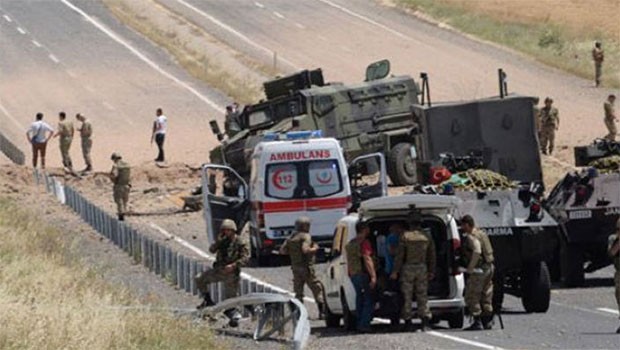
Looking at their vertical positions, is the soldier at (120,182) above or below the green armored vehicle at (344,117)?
below

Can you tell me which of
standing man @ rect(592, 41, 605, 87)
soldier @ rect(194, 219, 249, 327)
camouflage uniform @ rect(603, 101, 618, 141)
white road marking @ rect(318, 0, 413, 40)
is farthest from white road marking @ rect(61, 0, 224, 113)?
soldier @ rect(194, 219, 249, 327)

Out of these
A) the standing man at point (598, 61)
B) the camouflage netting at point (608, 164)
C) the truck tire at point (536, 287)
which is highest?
the standing man at point (598, 61)

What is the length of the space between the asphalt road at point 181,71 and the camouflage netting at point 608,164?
449 inches

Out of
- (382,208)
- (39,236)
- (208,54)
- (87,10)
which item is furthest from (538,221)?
(87,10)

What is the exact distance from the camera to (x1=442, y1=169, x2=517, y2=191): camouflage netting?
87.1 ft

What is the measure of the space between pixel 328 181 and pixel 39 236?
205 inches

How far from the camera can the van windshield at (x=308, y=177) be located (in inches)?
1220

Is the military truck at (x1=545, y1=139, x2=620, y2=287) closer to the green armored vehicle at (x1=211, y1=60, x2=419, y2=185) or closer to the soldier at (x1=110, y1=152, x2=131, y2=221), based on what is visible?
the green armored vehicle at (x1=211, y1=60, x2=419, y2=185)

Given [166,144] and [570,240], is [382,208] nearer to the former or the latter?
[570,240]

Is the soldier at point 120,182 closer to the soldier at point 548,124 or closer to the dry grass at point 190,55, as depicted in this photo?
the soldier at point 548,124

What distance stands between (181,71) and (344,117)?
2619cm

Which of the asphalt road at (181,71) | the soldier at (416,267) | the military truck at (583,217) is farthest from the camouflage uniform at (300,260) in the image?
the asphalt road at (181,71)

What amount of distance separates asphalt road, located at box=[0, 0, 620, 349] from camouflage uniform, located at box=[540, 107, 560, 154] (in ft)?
14.3

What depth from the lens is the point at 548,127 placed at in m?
46.7
